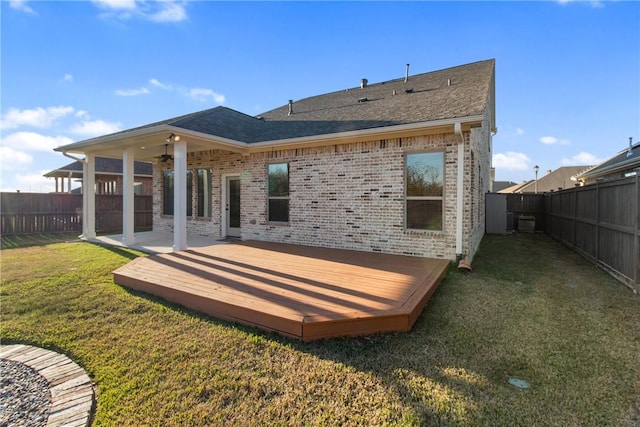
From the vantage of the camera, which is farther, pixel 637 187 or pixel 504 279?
pixel 504 279

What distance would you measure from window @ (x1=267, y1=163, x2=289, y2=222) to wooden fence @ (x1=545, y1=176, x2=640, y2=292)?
7.13m

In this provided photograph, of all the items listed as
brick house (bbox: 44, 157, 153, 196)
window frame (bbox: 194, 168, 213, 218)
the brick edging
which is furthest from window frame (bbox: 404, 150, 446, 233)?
brick house (bbox: 44, 157, 153, 196)

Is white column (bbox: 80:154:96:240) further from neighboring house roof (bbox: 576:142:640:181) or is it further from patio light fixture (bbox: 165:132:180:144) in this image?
neighboring house roof (bbox: 576:142:640:181)

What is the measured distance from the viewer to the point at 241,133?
9.36 meters

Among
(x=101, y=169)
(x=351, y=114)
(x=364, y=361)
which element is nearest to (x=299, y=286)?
(x=364, y=361)

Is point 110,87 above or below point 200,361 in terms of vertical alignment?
above

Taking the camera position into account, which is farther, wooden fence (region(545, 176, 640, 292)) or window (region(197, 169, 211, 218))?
window (region(197, 169, 211, 218))

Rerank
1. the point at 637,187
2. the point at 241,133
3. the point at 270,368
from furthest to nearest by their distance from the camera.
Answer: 1. the point at 241,133
2. the point at 637,187
3. the point at 270,368

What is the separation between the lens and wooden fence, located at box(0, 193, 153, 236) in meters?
11.7

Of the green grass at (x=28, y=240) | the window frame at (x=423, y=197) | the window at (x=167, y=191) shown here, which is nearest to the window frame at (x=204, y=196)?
the window at (x=167, y=191)

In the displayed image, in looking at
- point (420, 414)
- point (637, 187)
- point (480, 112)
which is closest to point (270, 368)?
point (420, 414)

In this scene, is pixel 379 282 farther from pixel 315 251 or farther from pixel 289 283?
pixel 315 251

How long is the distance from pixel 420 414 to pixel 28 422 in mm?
2959

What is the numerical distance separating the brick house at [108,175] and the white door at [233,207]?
1133cm
